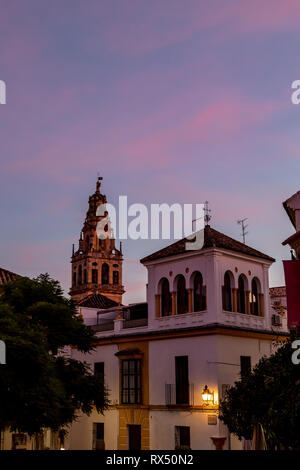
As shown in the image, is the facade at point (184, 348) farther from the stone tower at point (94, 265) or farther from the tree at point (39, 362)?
the stone tower at point (94, 265)

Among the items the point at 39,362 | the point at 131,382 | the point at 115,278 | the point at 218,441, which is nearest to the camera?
the point at 39,362

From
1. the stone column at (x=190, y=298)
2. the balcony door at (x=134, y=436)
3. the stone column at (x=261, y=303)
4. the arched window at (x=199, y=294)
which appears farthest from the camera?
the stone column at (x=261, y=303)

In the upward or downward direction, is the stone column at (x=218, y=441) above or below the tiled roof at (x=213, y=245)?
below

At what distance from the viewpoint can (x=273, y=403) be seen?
15859 mm

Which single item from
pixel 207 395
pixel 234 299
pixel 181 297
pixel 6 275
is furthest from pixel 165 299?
pixel 6 275

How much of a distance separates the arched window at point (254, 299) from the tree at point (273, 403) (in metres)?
8.79

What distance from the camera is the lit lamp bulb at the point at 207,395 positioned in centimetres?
2712

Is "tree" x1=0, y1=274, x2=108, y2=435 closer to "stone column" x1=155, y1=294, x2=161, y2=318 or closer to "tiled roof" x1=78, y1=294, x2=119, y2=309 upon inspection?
"stone column" x1=155, y1=294, x2=161, y2=318

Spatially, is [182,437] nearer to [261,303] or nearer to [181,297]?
[181,297]

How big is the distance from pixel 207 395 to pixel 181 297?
5.46 meters

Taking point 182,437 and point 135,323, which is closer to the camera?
point 182,437

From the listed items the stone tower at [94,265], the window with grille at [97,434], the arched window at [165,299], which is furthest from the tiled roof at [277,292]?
the stone tower at [94,265]
